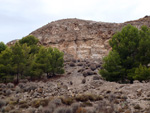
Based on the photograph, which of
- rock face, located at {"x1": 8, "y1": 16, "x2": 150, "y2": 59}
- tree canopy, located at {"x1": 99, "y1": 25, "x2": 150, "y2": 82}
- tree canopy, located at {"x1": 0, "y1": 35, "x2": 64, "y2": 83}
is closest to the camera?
tree canopy, located at {"x1": 99, "y1": 25, "x2": 150, "y2": 82}

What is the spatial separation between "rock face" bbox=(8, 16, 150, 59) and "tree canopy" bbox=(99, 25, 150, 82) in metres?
23.1

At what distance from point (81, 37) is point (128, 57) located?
94.5ft

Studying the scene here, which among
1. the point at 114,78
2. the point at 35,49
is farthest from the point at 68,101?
the point at 35,49

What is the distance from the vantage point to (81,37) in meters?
45.4

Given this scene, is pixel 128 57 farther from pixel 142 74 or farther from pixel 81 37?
pixel 81 37

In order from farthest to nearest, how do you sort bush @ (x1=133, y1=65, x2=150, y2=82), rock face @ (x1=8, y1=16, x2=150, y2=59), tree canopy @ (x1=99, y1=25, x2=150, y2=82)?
rock face @ (x1=8, y1=16, x2=150, y2=59) < tree canopy @ (x1=99, y1=25, x2=150, y2=82) < bush @ (x1=133, y1=65, x2=150, y2=82)

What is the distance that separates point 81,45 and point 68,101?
35.8 metres

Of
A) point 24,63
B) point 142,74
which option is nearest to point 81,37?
point 24,63

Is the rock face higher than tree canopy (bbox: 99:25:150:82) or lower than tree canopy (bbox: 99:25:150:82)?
higher

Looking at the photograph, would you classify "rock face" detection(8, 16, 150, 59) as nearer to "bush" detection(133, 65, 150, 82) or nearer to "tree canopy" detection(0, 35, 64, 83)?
"tree canopy" detection(0, 35, 64, 83)

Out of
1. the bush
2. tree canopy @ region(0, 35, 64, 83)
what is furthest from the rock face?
the bush

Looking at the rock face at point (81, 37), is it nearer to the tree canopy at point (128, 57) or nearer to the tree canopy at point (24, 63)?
the tree canopy at point (24, 63)

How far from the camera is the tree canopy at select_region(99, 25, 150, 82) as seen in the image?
1723 cm

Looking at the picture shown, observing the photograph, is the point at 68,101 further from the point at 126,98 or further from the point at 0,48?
the point at 0,48
